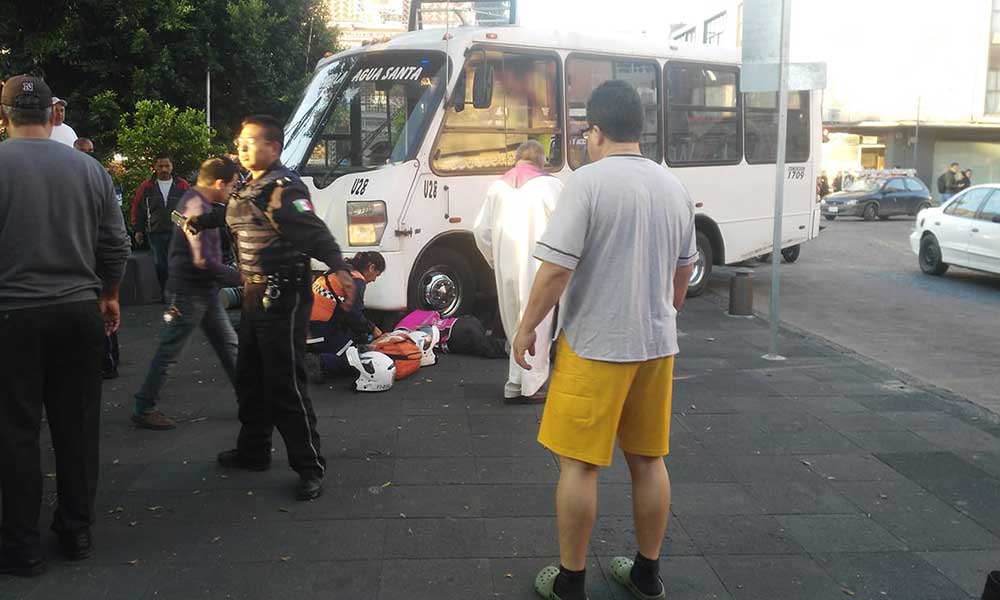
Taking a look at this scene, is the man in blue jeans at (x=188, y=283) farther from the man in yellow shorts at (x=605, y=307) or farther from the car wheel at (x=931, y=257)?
the car wheel at (x=931, y=257)

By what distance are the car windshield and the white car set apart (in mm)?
14185

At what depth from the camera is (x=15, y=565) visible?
3609 millimetres

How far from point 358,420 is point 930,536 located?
3439 mm

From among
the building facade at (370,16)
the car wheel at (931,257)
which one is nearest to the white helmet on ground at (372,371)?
the car wheel at (931,257)

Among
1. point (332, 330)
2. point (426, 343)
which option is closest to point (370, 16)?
point (426, 343)

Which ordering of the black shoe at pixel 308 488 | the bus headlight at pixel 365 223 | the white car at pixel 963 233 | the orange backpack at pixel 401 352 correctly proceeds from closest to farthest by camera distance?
the black shoe at pixel 308 488 < the orange backpack at pixel 401 352 < the bus headlight at pixel 365 223 < the white car at pixel 963 233

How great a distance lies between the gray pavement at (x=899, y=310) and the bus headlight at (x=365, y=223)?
15.9 feet

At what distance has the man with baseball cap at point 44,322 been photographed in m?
3.56

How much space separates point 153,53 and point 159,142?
3.15m

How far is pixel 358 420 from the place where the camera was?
233 inches

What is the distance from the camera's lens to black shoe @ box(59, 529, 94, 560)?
148 inches

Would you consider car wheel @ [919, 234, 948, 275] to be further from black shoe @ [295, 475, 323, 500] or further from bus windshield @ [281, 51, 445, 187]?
black shoe @ [295, 475, 323, 500]

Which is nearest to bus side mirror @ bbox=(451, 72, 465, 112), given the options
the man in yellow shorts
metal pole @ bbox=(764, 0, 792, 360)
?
metal pole @ bbox=(764, 0, 792, 360)

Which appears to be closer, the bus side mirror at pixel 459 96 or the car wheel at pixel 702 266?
the bus side mirror at pixel 459 96
